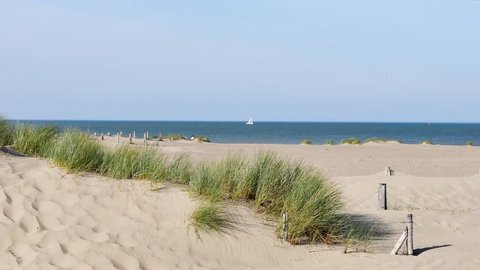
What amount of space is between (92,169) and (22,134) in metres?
2.01

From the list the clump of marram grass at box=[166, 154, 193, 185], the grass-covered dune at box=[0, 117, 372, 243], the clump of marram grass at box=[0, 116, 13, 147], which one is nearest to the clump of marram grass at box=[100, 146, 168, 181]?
the grass-covered dune at box=[0, 117, 372, 243]

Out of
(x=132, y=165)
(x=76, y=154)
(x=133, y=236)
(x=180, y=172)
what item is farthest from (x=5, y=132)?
(x=133, y=236)

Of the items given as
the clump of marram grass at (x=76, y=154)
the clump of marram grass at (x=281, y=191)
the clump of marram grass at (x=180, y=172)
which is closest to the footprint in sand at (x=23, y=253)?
the clump of marram grass at (x=76, y=154)

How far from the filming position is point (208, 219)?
9836 millimetres

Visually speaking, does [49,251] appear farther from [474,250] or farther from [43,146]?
[474,250]

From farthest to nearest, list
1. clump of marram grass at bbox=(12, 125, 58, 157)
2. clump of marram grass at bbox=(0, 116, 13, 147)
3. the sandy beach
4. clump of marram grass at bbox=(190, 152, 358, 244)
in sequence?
clump of marram grass at bbox=(12, 125, 58, 157) < clump of marram grass at bbox=(0, 116, 13, 147) < clump of marram grass at bbox=(190, 152, 358, 244) < the sandy beach

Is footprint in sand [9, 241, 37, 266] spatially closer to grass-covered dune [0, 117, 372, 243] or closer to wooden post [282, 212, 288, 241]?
grass-covered dune [0, 117, 372, 243]

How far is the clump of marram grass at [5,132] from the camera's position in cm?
1173

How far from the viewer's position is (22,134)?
1218 cm

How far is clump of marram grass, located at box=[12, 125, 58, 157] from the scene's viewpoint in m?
11.9

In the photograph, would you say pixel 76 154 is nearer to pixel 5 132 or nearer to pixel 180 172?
pixel 180 172

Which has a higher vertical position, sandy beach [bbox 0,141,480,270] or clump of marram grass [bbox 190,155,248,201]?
clump of marram grass [bbox 190,155,248,201]

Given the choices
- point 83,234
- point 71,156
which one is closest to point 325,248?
point 83,234

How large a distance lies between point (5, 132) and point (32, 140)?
0.49 m
